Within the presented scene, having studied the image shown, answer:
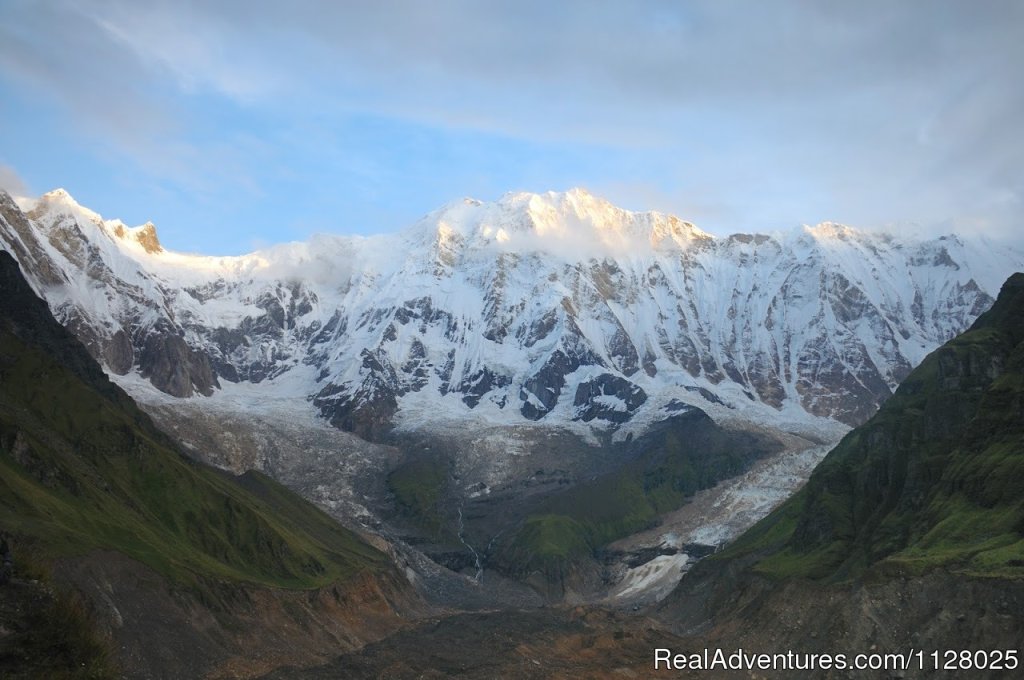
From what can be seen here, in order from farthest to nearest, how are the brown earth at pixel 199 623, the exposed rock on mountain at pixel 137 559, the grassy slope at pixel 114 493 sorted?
the grassy slope at pixel 114 493 → the brown earth at pixel 199 623 → the exposed rock on mountain at pixel 137 559

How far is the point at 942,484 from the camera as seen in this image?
142m

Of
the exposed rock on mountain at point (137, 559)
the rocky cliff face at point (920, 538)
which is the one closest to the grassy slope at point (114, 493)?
the exposed rock on mountain at point (137, 559)

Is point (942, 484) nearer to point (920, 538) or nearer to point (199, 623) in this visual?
point (920, 538)

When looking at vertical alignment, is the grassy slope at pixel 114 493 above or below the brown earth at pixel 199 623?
above

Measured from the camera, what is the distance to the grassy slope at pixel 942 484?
11806cm

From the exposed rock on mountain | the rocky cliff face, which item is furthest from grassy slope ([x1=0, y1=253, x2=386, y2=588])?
the rocky cliff face

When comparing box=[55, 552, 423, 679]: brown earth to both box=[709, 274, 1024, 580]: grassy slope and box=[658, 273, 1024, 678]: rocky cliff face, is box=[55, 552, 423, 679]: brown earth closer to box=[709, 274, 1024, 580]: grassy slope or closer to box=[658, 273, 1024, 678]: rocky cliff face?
box=[658, 273, 1024, 678]: rocky cliff face

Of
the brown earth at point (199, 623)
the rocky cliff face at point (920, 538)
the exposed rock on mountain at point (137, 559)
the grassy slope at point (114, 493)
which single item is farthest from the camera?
the grassy slope at point (114, 493)

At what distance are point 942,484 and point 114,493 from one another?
112899 millimetres

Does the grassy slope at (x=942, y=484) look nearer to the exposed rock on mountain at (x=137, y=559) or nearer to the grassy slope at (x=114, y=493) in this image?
the exposed rock on mountain at (x=137, y=559)

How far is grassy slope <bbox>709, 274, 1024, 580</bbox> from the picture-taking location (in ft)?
387

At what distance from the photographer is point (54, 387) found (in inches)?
7146

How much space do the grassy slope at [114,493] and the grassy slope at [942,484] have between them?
8308cm

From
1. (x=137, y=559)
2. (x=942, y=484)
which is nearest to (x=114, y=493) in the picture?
(x=137, y=559)
